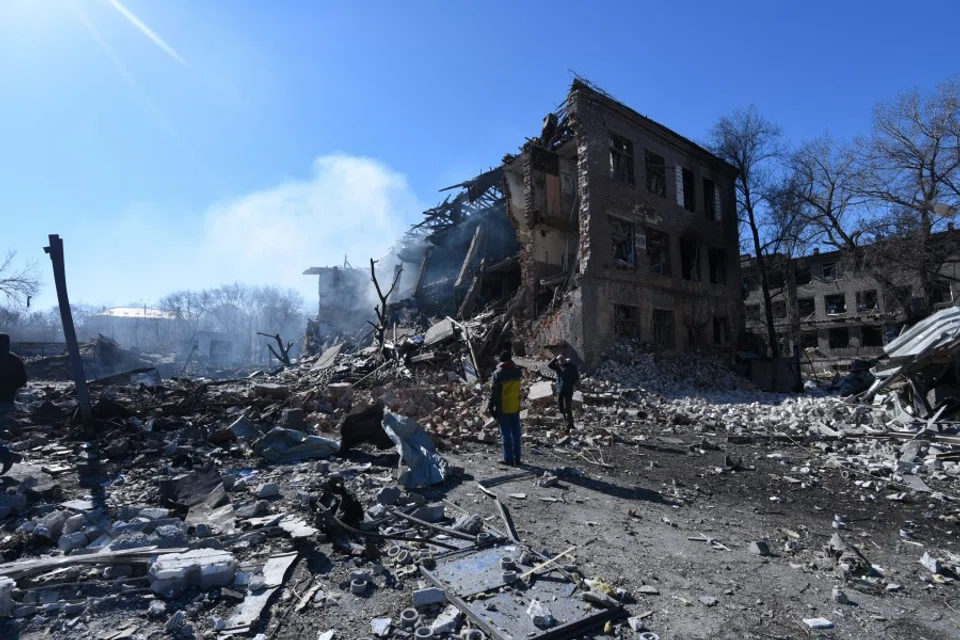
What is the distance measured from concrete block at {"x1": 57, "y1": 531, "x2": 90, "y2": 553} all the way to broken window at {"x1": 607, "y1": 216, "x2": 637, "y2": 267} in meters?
15.8

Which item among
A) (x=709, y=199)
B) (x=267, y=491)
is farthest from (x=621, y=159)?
(x=267, y=491)

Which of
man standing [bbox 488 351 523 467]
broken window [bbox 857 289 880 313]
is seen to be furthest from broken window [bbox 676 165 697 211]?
broken window [bbox 857 289 880 313]

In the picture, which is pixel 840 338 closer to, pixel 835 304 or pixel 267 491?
pixel 835 304

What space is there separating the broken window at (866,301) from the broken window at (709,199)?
2346cm

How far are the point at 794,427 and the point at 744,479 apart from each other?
4.33m

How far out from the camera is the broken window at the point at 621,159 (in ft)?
57.6

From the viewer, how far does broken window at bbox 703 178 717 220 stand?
2150 cm

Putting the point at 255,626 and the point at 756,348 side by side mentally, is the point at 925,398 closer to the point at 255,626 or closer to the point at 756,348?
the point at 255,626

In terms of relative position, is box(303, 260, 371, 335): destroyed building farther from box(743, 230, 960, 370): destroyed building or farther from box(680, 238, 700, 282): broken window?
box(743, 230, 960, 370): destroyed building

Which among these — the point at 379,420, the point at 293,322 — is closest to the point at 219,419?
the point at 379,420

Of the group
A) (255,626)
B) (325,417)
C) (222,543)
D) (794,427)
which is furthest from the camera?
(325,417)

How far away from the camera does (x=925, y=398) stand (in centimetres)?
917

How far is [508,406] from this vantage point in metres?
6.95

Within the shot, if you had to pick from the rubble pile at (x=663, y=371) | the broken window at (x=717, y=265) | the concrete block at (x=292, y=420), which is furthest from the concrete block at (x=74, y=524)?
the broken window at (x=717, y=265)
